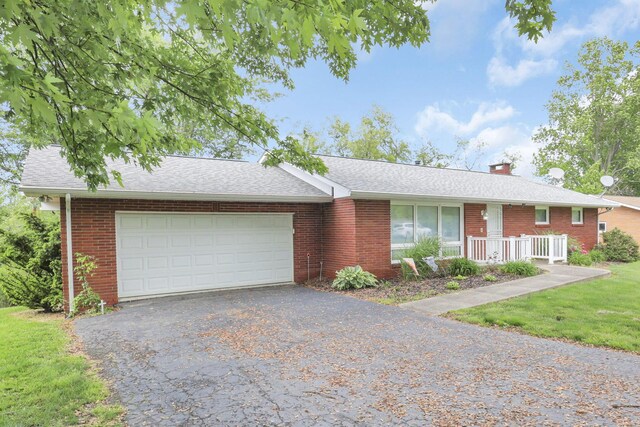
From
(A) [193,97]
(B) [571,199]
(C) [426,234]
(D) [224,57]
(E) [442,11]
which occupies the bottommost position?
(C) [426,234]

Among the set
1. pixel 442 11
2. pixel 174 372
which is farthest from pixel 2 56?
pixel 442 11

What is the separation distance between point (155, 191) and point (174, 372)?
16.0ft

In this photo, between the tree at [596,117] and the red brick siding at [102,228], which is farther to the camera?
the tree at [596,117]

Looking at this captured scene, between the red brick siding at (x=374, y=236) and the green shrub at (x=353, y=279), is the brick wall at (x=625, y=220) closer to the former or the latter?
the red brick siding at (x=374, y=236)

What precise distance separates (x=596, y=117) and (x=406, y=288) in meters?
34.1

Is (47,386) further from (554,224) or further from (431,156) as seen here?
(431,156)

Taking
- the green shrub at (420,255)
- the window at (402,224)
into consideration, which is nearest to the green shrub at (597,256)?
the green shrub at (420,255)

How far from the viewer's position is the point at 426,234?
1174 centimetres

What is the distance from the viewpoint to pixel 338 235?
1066cm

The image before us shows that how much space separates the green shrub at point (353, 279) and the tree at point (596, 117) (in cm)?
2799

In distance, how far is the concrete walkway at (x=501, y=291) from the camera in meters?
7.60

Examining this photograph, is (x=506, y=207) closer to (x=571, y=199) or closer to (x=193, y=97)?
(x=571, y=199)

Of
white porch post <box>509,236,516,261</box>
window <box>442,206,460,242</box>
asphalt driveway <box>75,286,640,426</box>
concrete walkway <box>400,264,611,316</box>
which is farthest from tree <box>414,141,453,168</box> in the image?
asphalt driveway <box>75,286,640,426</box>

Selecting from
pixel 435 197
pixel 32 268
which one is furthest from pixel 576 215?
pixel 32 268
